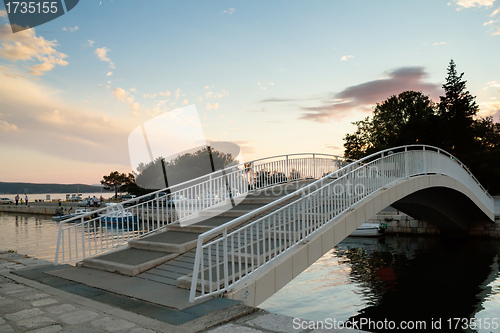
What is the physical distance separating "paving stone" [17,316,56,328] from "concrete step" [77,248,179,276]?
230 centimetres

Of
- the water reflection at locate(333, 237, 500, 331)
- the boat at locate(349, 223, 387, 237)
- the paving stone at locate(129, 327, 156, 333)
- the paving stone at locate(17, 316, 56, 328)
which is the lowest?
the water reflection at locate(333, 237, 500, 331)

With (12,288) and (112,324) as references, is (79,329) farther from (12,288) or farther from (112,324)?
(12,288)

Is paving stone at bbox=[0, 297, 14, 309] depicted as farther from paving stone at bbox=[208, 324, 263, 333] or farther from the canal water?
the canal water

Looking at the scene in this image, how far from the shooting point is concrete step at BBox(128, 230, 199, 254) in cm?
767

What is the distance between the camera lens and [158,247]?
7941 millimetres

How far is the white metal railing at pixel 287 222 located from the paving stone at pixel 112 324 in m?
1.07

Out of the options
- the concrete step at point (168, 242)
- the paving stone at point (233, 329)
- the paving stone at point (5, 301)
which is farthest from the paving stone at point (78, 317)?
the concrete step at point (168, 242)

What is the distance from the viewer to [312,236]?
7.75 metres

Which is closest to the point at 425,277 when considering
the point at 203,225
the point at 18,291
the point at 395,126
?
the point at 203,225

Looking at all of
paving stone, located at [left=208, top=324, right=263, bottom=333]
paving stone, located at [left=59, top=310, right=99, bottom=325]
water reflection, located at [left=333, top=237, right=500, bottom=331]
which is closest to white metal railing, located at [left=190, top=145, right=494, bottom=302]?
paving stone, located at [left=208, top=324, right=263, bottom=333]

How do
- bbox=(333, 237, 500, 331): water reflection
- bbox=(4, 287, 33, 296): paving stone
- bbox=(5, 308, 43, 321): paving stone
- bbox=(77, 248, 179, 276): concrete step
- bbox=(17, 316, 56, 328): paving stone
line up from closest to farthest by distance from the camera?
bbox=(17, 316, 56, 328): paving stone < bbox=(5, 308, 43, 321): paving stone < bbox=(4, 287, 33, 296): paving stone < bbox=(77, 248, 179, 276): concrete step < bbox=(333, 237, 500, 331): water reflection

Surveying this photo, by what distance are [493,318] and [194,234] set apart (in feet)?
30.7

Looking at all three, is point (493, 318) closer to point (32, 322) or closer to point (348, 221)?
point (348, 221)

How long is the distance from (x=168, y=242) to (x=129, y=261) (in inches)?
39.8
